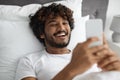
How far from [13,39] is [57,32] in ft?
0.93

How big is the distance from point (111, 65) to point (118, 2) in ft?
4.52

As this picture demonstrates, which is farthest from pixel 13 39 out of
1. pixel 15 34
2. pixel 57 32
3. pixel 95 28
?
pixel 95 28

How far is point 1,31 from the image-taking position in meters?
1.45

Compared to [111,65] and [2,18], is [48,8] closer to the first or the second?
[2,18]

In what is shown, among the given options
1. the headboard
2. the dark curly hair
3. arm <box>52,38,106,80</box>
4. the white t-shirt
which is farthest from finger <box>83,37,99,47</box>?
the headboard

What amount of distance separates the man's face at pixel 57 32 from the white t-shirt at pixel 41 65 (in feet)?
0.25

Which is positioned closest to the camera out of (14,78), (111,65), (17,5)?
(111,65)

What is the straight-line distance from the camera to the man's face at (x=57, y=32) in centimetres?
140

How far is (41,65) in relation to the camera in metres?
1.36

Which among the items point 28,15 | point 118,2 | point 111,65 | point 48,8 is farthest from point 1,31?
point 118,2

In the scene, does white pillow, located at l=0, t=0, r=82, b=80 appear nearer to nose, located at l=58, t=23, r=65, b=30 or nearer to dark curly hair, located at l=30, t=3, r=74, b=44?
dark curly hair, located at l=30, t=3, r=74, b=44

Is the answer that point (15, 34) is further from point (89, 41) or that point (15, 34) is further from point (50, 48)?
point (89, 41)

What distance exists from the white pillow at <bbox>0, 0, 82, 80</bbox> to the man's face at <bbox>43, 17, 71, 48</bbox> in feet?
0.40

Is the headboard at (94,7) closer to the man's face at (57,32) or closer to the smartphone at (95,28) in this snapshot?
the man's face at (57,32)
